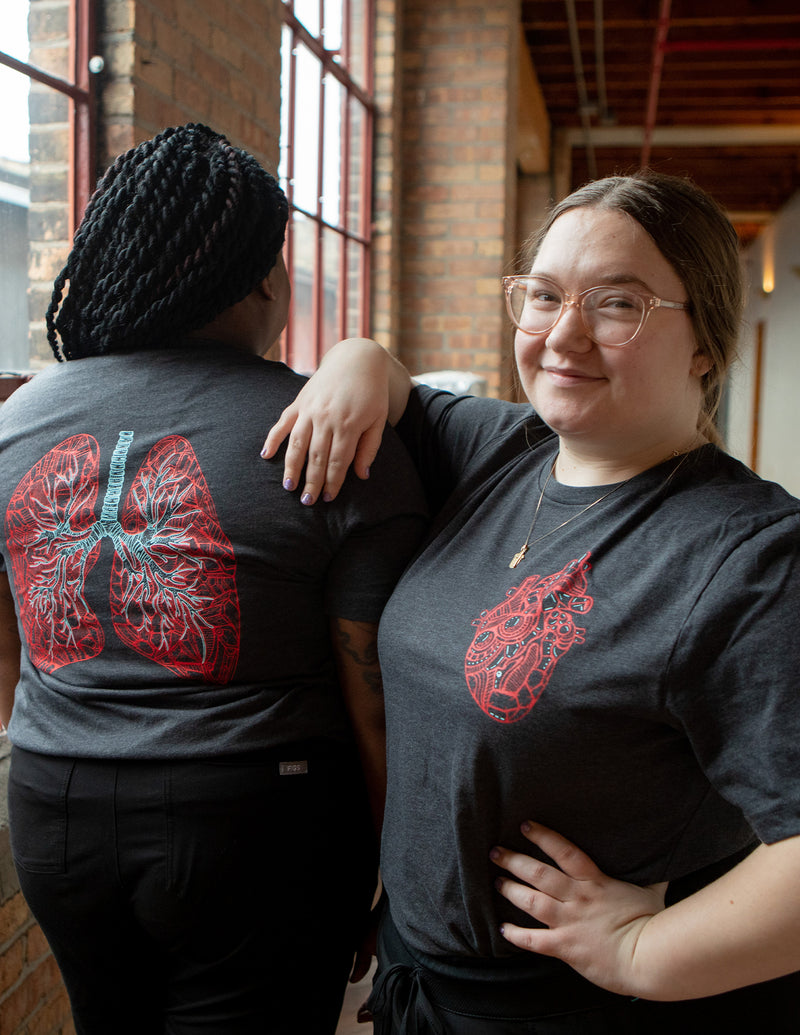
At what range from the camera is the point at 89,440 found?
1.21 metres

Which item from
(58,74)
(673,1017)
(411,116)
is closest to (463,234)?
(411,116)

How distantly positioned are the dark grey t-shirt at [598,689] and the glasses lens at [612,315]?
16 centimetres

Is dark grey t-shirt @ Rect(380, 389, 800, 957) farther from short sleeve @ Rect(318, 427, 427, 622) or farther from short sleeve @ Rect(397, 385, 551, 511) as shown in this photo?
short sleeve @ Rect(397, 385, 551, 511)

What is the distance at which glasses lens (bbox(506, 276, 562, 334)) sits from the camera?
3.85 feet

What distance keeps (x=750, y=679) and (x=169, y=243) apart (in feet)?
2.75

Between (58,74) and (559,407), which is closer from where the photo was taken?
(559,407)

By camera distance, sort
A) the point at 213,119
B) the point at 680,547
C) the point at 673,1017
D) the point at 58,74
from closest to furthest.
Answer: the point at 680,547 → the point at 673,1017 → the point at 58,74 → the point at 213,119

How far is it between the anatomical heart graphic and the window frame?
2628mm

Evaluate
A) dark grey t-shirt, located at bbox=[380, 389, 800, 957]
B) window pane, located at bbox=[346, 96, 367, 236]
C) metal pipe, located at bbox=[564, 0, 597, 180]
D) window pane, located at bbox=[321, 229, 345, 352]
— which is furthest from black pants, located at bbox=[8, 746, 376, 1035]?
metal pipe, located at bbox=[564, 0, 597, 180]

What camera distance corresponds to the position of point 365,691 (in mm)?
1286

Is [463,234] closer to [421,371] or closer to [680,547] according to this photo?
[421,371]

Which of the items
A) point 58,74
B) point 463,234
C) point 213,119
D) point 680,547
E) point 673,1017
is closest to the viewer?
point 680,547

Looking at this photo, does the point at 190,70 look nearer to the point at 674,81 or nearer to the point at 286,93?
the point at 286,93

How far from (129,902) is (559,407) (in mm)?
814
